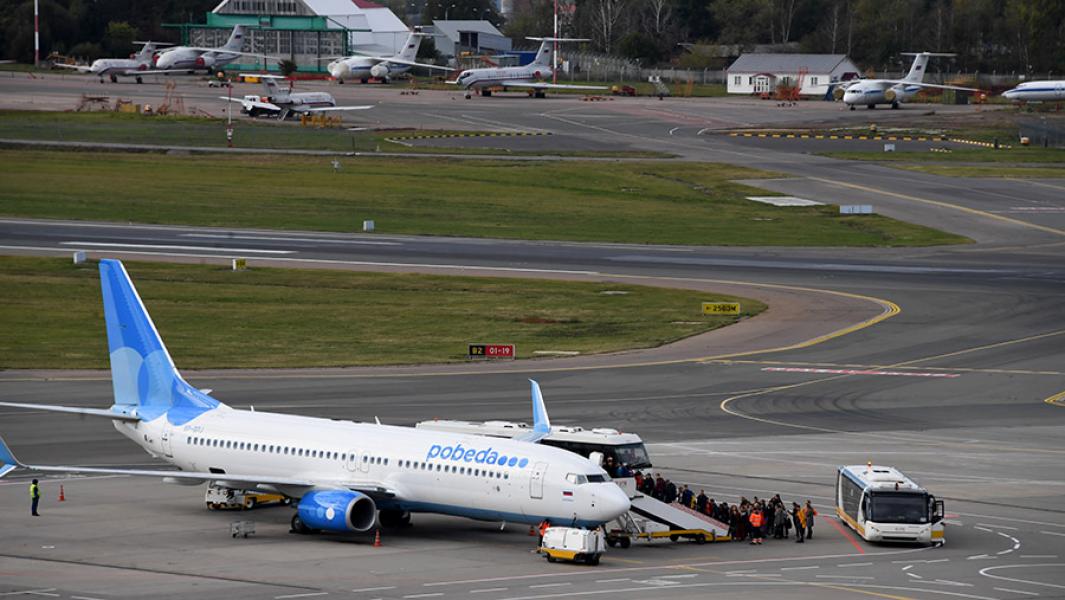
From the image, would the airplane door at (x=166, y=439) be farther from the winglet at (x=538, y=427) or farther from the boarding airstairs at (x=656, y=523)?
the boarding airstairs at (x=656, y=523)

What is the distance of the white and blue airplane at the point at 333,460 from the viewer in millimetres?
47906

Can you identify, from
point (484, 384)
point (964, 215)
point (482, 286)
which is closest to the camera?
point (484, 384)

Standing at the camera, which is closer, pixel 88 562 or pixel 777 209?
pixel 88 562

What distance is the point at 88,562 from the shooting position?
1822 inches

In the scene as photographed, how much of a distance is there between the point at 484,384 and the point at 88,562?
34.4 metres

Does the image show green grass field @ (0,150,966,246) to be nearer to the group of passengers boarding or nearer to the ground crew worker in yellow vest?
the group of passengers boarding

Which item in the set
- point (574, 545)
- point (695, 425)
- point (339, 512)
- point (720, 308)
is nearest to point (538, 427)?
point (574, 545)

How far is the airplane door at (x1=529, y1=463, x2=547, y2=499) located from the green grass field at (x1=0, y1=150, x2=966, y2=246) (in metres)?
82.5

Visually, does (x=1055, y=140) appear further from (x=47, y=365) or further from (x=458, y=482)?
(x=458, y=482)

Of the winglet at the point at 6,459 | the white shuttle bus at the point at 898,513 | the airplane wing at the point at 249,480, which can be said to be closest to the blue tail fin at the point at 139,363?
the airplane wing at the point at 249,480

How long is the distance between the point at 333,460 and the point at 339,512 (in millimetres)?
2765

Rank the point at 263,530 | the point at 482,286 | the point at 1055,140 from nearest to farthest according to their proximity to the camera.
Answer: the point at 263,530, the point at 482,286, the point at 1055,140

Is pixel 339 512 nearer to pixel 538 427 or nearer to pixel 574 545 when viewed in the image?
pixel 574 545

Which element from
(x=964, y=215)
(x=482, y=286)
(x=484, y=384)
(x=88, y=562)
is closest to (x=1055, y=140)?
(x=964, y=215)
